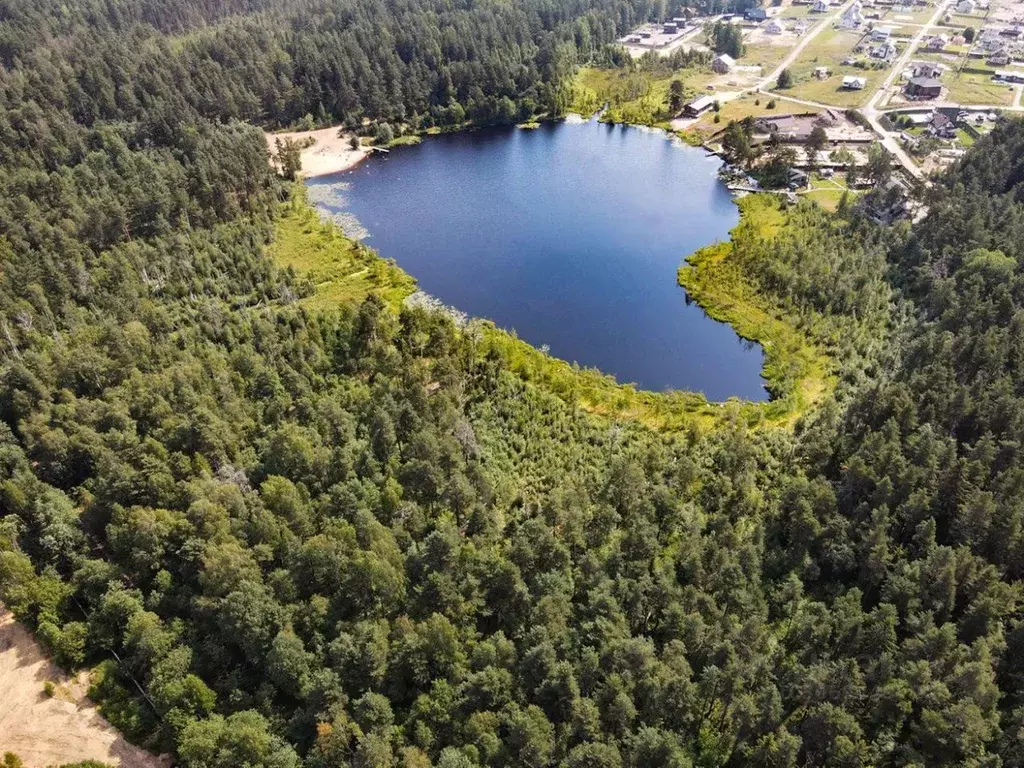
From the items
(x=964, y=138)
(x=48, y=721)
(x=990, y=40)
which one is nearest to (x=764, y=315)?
(x=48, y=721)

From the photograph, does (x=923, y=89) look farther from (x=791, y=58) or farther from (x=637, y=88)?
(x=637, y=88)

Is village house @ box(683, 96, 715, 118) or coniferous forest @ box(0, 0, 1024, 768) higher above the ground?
village house @ box(683, 96, 715, 118)

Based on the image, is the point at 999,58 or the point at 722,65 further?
the point at 722,65

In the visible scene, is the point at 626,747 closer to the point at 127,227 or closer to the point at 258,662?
the point at 258,662

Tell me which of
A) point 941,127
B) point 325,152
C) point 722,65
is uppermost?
point 722,65

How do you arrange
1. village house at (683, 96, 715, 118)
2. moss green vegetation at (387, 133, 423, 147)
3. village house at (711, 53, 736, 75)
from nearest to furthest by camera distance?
1. moss green vegetation at (387, 133, 423, 147)
2. village house at (683, 96, 715, 118)
3. village house at (711, 53, 736, 75)

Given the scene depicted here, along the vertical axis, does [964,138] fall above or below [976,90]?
below

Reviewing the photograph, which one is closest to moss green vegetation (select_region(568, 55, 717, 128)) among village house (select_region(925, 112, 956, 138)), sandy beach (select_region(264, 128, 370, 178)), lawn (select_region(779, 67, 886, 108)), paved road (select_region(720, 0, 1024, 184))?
paved road (select_region(720, 0, 1024, 184))

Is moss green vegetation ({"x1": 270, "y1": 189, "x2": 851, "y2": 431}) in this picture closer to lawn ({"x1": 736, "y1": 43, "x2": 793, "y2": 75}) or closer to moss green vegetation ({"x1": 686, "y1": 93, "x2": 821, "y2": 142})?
moss green vegetation ({"x1": 686, "y1": 93, "x2": 821, "y2": 142})
